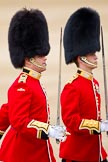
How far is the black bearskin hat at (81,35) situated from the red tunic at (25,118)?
0.80 ft

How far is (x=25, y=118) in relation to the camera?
2207 millimetres

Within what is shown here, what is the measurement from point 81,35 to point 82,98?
0.28m

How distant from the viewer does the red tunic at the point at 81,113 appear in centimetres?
238

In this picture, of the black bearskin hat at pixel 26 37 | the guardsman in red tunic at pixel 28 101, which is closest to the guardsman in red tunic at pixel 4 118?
the guardsman in red tunic at pixel 28 101

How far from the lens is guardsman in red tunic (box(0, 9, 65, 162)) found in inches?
87.3

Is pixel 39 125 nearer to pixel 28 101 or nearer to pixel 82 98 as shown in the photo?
pixel 28 101

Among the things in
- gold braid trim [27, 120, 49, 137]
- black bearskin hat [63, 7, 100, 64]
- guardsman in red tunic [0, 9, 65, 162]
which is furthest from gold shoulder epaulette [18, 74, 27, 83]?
black bearskin hat [63, 7, 100, 64]

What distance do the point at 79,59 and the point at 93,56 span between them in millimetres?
59

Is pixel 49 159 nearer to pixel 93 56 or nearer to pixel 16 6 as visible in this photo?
pixel 93 56

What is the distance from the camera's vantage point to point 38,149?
2.33 metres

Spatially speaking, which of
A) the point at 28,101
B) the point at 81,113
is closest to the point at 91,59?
the point at 81,113

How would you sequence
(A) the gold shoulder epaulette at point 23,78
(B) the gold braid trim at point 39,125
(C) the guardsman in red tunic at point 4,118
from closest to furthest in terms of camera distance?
(B) the gold braid trim at point 39,125
(A) the gold shoulder epaulette at point 23,78
(C) the guardsman in red tunic at point 4,118

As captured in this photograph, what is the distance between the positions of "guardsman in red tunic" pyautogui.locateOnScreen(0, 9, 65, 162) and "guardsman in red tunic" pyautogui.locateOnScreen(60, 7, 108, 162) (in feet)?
0.35

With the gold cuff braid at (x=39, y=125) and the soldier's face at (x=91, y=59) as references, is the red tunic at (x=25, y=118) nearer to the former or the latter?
the gold cuff braid at (x=39, y=125)
